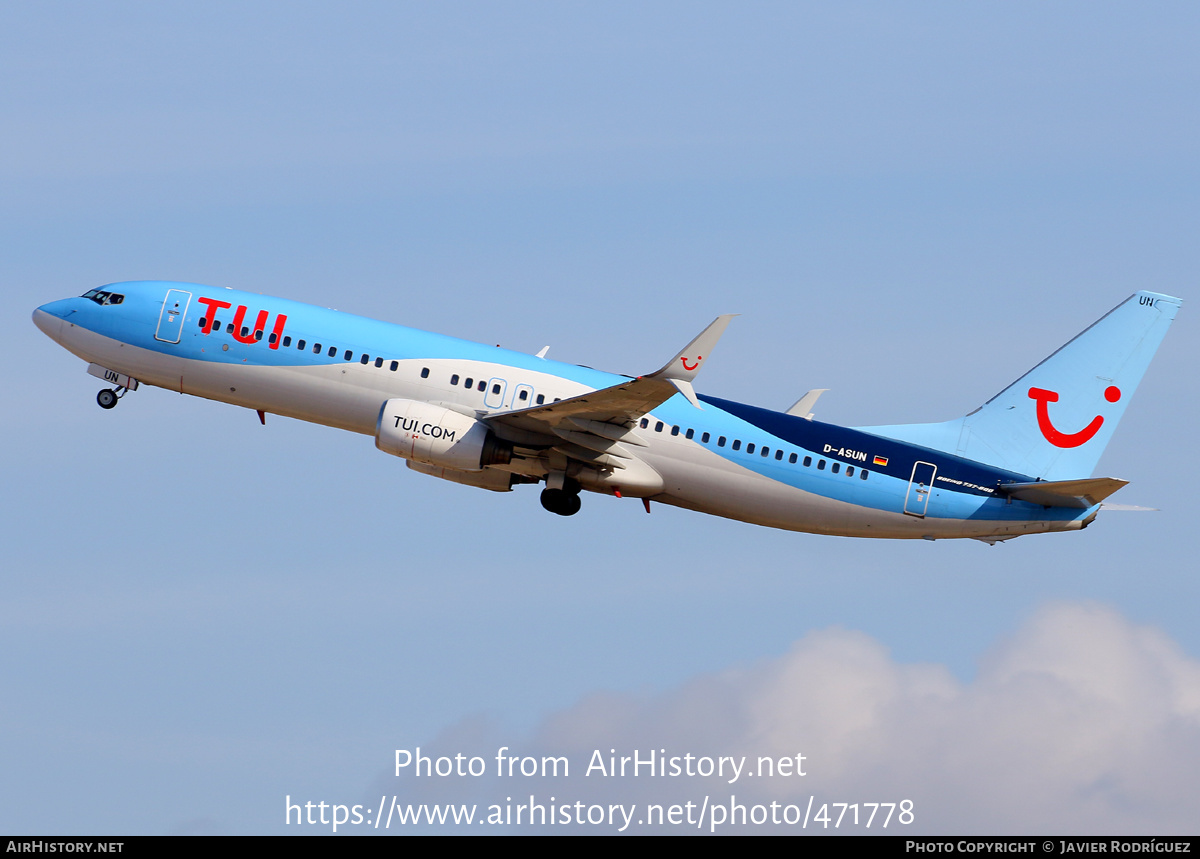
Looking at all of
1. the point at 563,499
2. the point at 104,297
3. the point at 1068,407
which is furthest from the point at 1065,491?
the point at 104,297

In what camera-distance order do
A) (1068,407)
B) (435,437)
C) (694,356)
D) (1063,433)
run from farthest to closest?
(1068,407) < (1063,433) < (435,437) < (694,356)

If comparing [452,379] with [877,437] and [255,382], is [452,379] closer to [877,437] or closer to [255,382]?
[255,382]

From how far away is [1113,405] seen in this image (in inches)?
2051

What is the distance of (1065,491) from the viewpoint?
4838cm

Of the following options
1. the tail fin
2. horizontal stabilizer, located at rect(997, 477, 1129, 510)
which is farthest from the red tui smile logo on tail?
horizontal stabilizer, located at rect(997, 477, 1129, 510)

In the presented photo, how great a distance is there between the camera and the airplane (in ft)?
157

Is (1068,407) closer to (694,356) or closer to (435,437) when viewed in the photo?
(694,356)

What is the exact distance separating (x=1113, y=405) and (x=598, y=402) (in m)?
19.0

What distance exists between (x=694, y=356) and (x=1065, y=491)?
47.5ft

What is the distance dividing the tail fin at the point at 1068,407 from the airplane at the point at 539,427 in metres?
0.36

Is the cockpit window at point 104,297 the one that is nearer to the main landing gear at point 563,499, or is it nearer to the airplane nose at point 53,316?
the airplane nose at point 53,316

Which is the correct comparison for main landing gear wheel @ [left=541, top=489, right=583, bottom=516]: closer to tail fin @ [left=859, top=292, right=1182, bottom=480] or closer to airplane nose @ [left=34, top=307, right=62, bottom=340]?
tail fin @ [left=859, top=292, right=1182, bottom=480]

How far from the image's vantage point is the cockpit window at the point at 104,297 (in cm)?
5022

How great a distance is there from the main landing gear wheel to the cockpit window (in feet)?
51.2
